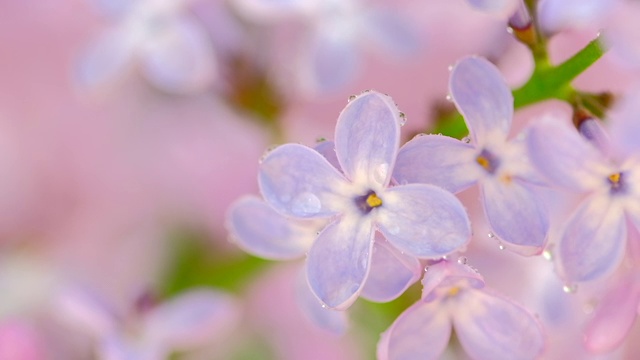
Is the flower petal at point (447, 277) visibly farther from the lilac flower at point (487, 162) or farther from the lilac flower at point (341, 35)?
the lilac flower at point (341, 35)

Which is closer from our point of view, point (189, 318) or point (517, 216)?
point (517, 216)

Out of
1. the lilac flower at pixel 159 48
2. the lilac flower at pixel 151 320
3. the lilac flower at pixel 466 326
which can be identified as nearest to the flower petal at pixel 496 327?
the lilac flower at pixel 466 326

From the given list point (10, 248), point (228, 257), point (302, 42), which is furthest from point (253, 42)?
point (10, 248)

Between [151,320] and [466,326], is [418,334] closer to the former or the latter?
[466,326]

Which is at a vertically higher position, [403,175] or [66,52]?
[403,175]

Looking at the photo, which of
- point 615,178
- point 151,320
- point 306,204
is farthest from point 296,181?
point 151,320

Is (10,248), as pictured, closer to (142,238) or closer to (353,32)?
(142,238)

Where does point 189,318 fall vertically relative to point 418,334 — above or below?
below
